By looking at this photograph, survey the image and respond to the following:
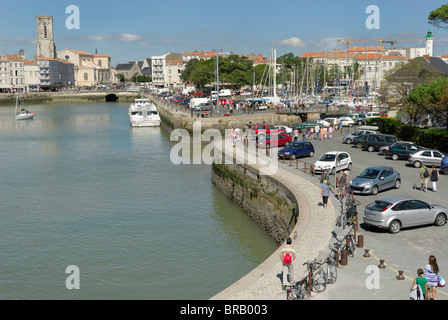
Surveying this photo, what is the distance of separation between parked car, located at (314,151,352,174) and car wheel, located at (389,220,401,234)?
415 inches

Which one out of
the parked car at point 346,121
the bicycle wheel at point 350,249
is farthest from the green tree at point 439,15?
the bicycle wheel at point 350,249

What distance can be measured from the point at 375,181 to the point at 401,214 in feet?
19.7

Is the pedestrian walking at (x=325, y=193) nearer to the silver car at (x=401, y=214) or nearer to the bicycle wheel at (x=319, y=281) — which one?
the silver car at (x=401, y=214)

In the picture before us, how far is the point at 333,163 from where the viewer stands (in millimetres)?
29266

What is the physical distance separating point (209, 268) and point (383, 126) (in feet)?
110

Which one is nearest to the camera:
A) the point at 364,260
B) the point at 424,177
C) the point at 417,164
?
the point at 364,260

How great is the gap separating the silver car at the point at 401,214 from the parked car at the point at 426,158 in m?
12.8

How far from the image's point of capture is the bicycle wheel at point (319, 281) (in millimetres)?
13148

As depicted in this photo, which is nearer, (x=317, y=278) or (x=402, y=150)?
(x=317, y=278)

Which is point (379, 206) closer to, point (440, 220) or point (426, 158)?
point (440, 220)

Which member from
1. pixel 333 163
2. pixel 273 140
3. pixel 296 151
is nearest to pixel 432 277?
pixel 333 163

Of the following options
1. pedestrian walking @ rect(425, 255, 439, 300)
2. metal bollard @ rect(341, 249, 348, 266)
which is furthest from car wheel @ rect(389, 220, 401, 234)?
pedestrian walking @ rect(425, 255, 439, 300)

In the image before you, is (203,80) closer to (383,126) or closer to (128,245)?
(383,126)

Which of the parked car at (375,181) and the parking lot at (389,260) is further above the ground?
the parked car at (375,181)
